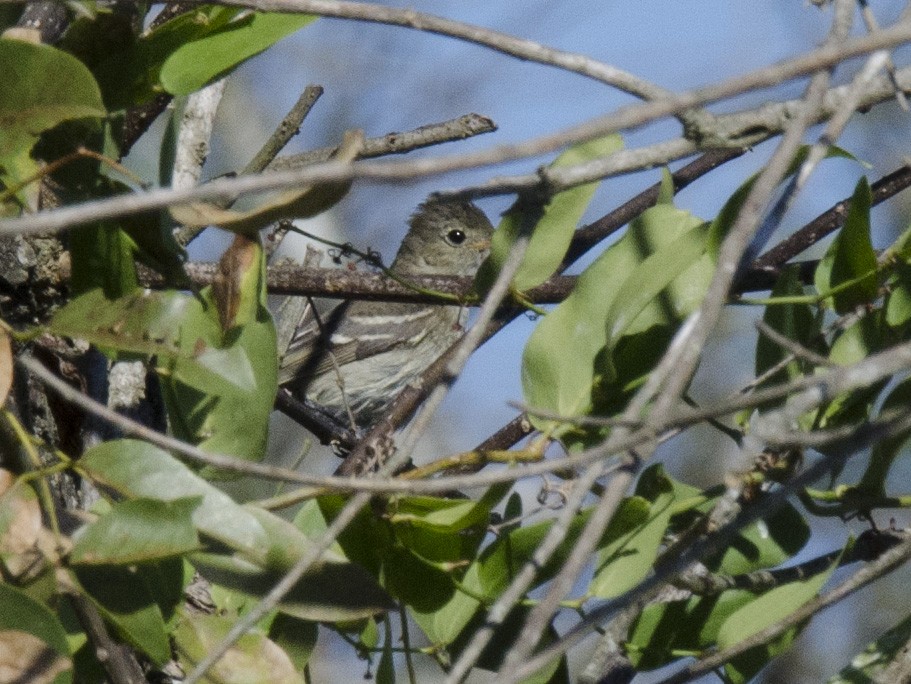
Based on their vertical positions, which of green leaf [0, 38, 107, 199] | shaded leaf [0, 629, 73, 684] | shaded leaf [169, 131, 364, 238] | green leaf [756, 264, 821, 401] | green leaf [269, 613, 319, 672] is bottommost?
green leaf [269, 613, 319, 672]

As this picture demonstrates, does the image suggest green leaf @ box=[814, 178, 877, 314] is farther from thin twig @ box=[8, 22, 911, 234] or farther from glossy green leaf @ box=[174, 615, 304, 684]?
glossy green leaf @ box=[174, 615, 304, 684]

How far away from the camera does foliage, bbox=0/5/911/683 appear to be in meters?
1.13

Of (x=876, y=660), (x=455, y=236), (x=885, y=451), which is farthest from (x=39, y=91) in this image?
(x=455, y=236)

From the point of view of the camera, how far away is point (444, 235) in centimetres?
696

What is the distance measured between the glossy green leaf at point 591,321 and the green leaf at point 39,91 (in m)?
0.52

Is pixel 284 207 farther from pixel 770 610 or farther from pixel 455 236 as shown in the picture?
pixel 455 236

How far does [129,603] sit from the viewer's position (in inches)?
45.8

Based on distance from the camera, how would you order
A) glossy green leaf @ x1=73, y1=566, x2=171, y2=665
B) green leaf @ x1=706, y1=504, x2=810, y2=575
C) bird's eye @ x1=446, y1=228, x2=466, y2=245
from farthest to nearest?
bird's eye @ x1=446, y1=228, x2=466, y2=245 → green leaf @ x1=706, y1=504, x2=810, y2=575 → glossy green leaf @ x1=73, y1=566, x2=171, y2=665

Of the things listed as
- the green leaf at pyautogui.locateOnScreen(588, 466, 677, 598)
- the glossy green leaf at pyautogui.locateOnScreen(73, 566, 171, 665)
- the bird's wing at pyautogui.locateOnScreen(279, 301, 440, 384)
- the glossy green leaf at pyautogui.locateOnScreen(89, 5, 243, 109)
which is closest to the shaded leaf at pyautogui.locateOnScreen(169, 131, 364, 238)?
the glossy green leaf at pyautogui.locateOnScreen(89, 5, 243, 109)

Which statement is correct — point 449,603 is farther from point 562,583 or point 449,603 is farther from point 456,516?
point 562,583

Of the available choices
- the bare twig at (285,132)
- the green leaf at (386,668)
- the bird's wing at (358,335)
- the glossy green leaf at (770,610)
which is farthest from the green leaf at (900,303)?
the bird's wing at (358,335)

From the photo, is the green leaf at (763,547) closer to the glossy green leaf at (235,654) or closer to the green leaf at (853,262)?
the green leaf at (853,262)

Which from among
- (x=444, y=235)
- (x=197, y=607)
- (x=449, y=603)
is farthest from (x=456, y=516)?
(x=444, y=235)

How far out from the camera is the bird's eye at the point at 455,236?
272 inches
